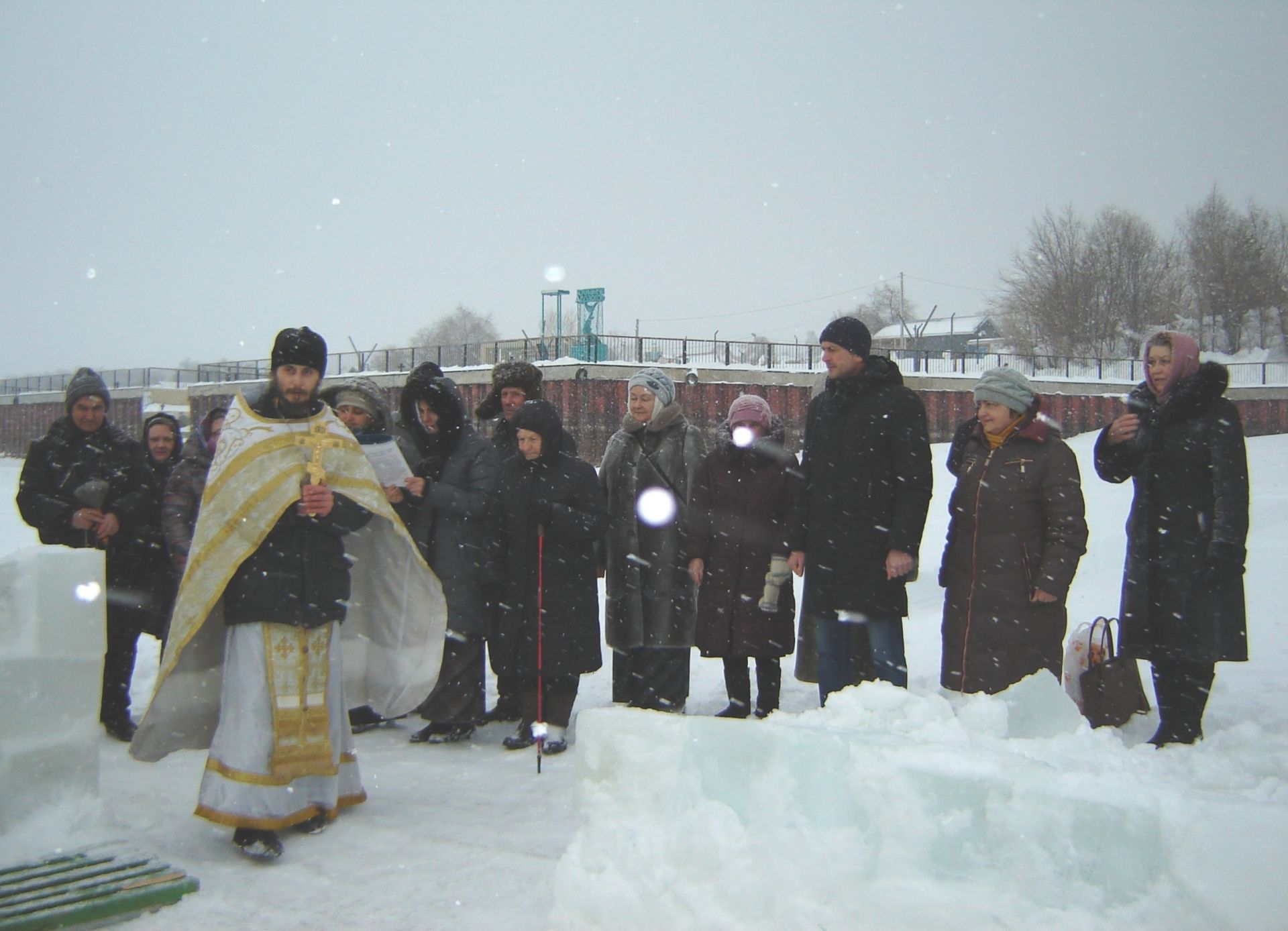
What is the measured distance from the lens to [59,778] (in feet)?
12.6

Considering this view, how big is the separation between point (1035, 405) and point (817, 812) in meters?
3.00

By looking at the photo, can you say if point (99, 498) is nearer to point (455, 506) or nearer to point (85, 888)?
point (455, 506)

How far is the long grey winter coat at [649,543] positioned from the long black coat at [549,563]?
43 centimetres

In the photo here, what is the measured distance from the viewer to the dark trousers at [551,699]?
553 cm

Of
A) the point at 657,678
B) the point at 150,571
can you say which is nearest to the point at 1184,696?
the point at 657,678

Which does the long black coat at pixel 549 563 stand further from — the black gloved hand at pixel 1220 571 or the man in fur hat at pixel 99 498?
the black gloved hand at pixel 1220 571

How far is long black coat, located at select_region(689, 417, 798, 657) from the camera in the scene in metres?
5.66

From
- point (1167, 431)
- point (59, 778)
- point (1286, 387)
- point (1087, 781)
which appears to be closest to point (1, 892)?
point (59, 778)

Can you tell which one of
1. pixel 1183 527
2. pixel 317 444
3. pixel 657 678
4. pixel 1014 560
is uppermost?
pixel 317 444

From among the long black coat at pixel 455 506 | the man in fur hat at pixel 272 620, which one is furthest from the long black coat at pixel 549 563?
the man in fur hat at pixel 272 620

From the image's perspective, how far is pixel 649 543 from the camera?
6.18m

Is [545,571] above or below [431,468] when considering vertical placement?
below

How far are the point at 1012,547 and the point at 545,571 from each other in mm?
2446

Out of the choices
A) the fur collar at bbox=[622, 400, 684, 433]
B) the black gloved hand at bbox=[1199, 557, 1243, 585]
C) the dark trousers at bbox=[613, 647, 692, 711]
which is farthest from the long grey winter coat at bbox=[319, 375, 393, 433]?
the black gloved hand at bbox=[1199, 557, 1243, 585]
